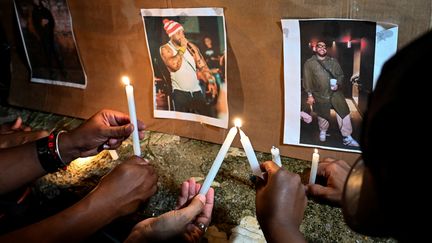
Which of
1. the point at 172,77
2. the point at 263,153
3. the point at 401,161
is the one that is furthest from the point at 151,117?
the point at 401,161

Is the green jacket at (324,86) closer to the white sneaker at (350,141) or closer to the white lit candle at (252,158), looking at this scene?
the white sneaker at (350,141)

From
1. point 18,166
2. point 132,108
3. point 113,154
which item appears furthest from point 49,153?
point 132,108

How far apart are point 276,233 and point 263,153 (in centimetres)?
39

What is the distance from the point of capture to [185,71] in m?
1.12

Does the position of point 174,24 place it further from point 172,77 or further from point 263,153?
point 263,153

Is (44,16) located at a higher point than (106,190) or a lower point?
higher

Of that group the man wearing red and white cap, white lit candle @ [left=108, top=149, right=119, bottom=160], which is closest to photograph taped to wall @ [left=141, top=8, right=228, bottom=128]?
the man wearing red and white cap

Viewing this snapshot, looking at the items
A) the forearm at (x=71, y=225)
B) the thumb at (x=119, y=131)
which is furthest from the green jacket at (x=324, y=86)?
the forearm at (x=71, y=225)

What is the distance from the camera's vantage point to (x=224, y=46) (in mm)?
1019

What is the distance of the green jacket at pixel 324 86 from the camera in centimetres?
90

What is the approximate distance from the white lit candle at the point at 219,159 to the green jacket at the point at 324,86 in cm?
24

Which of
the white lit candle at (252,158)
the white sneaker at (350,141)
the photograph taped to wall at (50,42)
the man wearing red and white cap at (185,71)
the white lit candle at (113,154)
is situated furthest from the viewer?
the photograph taped to wall at (50,42)

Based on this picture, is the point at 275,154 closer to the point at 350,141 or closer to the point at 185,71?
the point at 350,141

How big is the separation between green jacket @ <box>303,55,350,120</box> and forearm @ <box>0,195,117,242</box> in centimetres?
60
